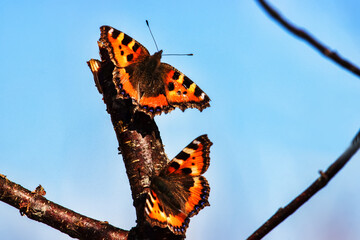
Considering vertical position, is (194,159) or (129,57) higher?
(129,57)

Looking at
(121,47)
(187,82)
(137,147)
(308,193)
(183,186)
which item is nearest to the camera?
(308,193)

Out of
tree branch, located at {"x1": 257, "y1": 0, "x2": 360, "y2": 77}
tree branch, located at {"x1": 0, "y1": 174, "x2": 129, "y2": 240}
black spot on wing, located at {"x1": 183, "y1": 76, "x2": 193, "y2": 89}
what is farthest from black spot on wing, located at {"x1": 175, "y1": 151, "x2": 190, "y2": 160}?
tree branch, located at {"x1": 257, "y1": 0, "x2": 360, "y2": 77}

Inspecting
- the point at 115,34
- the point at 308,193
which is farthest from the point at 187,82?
the point at 308,193

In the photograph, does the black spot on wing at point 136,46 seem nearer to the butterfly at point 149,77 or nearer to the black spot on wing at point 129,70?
the butterfly at point 149,77

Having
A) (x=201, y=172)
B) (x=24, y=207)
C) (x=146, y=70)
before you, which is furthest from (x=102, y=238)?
(x=146, y=70)

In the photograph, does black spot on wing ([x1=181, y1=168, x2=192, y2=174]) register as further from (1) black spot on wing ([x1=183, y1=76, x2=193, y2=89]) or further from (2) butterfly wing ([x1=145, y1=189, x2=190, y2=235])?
(1) black spot on wing ([x1=183, y1=76, x2=193, y2=89])

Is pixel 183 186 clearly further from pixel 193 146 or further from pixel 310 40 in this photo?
pixel 310 40

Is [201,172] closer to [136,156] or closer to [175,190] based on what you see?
[175,190]
